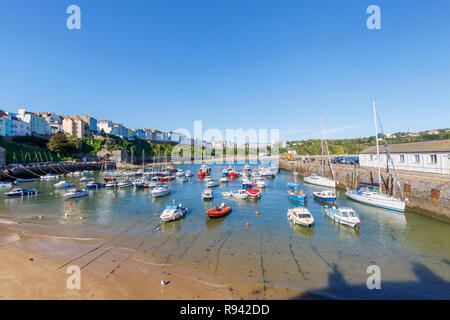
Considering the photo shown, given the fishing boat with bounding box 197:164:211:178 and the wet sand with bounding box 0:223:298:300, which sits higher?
the fishing boat with bounding box 197:164:211:178

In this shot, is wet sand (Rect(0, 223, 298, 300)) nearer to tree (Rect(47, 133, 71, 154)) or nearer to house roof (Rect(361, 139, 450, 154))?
house roof (Rect(361, 139, 450, 154))

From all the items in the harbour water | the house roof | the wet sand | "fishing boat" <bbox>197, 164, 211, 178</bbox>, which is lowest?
the harbour water

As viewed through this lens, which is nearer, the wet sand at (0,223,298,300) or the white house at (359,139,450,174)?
the wet sand at (0,223,298,300)

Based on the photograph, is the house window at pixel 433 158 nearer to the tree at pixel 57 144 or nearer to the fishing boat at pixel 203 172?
the fishing boat at pixel 203 172

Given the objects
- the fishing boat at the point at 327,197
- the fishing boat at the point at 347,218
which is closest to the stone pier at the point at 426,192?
the fishing boat at the point at 327,197

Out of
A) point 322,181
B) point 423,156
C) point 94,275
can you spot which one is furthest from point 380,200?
point 94,275

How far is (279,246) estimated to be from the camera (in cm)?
1725

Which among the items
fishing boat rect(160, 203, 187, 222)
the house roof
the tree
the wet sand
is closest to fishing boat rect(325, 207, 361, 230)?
the wet sand

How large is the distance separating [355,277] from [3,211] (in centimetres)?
4255

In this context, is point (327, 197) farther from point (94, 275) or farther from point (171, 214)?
point (94, 275)

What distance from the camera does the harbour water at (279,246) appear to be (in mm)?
12125

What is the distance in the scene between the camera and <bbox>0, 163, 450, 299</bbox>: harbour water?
39.8ft

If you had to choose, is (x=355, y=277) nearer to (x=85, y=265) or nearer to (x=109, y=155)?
(x=85, y=265)

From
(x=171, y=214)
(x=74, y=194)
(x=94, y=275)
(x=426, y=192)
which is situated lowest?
(x=94, y=275)
